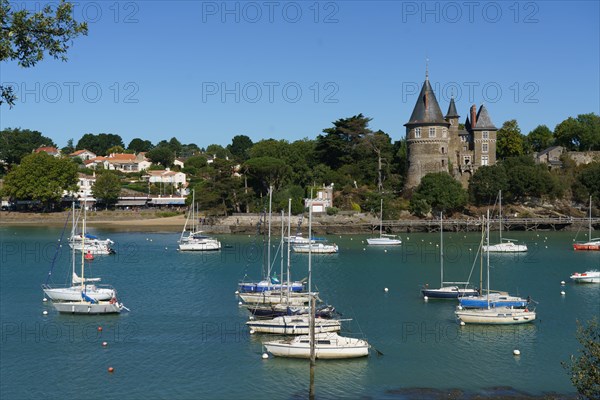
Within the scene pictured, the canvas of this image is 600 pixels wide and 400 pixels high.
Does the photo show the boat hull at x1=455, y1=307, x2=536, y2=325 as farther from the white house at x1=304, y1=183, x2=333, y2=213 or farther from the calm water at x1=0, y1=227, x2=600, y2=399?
the white house at x1=304, y1=183, x2=333, y2=213

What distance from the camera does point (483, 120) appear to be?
293 feet

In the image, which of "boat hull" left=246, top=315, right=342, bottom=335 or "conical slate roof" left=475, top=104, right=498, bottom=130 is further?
"conical slate roof" left=475, top=104, right=498, bottom=130

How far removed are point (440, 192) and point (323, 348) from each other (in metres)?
56.8

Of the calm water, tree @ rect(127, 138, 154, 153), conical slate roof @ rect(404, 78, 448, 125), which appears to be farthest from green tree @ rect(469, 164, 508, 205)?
tree @ rect(127, 138, 154, 153)

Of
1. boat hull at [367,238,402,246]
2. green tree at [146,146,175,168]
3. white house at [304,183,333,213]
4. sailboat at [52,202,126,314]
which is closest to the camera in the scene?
sailboat at [52,202,126,314]

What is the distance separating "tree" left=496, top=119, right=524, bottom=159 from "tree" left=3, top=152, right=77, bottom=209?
6033 cm

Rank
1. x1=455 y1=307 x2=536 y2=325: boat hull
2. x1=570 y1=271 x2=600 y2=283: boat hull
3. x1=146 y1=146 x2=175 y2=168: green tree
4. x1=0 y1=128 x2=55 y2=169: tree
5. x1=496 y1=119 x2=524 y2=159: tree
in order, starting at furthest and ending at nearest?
x1=146 y1=146 x2=175 y2=168: green tree
x1=0 y1=128 x2=55 y2=169: tree
x1=496 y1=119 x2=524 y2=159: tree
x1=570 y1=271 x2=600 y2=283: boat hull
x1=455 y1=307 x2=536 y2=325: boat hull

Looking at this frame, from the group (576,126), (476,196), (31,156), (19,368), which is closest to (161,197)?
(31,156)

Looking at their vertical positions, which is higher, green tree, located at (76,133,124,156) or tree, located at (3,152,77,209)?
green tree, located at (76,133,124,156)

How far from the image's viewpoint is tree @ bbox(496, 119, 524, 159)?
315 ft

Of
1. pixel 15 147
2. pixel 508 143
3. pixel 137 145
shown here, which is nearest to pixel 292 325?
pixel 508 143

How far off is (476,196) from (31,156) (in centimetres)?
6206

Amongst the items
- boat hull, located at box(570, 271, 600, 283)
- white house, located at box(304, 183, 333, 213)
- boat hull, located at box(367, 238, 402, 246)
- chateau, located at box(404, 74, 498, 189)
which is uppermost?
chateau, located at box(404, 74, 498, 189)

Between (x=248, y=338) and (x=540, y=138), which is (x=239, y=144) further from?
(x=248, y=338)
